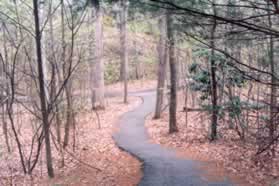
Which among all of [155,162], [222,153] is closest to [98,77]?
[155,162]

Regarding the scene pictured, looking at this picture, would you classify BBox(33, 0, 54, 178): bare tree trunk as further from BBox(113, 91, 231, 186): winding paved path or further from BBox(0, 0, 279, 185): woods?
BBox(113, 91, 231, 186): winding paved path

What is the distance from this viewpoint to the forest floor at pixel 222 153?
7.55 m

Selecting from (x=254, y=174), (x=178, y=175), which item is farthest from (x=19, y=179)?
(x=254, y=174)

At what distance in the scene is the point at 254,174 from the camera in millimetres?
7613

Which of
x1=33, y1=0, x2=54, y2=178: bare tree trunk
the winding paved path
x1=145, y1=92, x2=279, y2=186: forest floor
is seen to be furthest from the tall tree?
x1=33, y1=0, x2=54, y2=178: bare tree trunk

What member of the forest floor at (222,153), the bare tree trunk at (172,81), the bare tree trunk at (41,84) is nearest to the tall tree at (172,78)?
the bare tree trunk at (172,81)

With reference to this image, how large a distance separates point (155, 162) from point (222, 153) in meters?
2.10

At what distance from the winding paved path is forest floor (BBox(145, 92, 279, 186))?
37cm

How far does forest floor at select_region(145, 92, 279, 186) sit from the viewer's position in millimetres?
7546

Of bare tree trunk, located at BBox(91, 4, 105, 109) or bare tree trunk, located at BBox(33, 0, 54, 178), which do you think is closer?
bare tree trunk, located at BBox(33, 0, 54, 178)

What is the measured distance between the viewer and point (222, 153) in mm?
9602

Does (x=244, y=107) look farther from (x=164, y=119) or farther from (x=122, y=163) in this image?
(x=164, y=119)

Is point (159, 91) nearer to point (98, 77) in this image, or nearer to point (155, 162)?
point (98, 77)

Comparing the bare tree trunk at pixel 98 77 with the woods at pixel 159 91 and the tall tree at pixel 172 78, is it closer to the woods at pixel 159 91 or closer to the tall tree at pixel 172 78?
the woods at pixel 159 91
